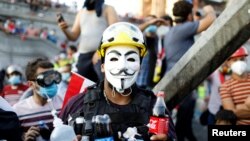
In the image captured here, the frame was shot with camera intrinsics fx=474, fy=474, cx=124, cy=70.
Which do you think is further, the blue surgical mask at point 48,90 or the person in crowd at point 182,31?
the person in crowd at point 182,31

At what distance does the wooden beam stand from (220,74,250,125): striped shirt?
93cm

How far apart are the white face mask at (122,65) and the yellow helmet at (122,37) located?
1.7 inches

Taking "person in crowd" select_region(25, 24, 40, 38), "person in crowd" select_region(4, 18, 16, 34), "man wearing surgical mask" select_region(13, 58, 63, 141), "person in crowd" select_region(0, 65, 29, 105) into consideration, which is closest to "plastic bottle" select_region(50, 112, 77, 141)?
"man wearing surgical mask" select_region(13, 58, 63, 141)

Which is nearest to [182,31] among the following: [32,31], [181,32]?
[181,32]

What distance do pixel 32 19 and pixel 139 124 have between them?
79.6 feet

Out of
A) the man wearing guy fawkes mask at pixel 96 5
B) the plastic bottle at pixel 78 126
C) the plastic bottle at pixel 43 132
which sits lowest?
the plastic bottle at pixel 43 132

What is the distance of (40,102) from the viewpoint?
471 cm

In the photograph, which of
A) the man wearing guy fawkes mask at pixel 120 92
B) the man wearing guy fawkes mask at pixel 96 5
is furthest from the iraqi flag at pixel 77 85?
the man wearing guy fawkes mask at pixel 96 5

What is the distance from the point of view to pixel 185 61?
13.6ft

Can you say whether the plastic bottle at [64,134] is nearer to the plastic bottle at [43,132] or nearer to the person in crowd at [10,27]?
the plastic bottle at [43,132]

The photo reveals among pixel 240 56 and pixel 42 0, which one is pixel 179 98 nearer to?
pixel 240 56

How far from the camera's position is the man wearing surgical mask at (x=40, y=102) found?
4426 mm

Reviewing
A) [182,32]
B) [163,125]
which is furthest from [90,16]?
[163,125]

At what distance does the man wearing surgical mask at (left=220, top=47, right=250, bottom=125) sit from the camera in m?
4.89
